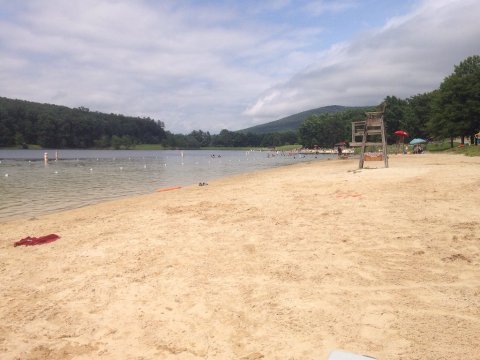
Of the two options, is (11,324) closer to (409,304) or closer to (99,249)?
(99,249)

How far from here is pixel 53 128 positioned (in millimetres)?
158875

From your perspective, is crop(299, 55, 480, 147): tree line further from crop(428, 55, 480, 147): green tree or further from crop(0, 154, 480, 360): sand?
crop(0, 154, 480, 360): sand

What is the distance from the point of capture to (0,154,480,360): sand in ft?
12.2

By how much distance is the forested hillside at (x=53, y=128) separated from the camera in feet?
497

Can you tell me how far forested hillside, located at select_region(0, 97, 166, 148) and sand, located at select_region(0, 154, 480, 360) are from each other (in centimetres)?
17156

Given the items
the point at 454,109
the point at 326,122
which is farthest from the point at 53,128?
the point at 454,109

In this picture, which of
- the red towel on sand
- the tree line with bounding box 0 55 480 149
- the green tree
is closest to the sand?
the red towel on sand

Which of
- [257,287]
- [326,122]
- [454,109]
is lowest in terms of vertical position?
[257,287]

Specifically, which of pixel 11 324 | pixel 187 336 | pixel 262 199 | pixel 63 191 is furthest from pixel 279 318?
pixel 63 191

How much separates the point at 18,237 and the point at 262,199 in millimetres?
7319

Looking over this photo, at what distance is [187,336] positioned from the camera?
3.91 m

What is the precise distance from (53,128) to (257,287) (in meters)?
179

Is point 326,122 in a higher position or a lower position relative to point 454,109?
higher

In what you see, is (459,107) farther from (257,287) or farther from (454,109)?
(257,287)
